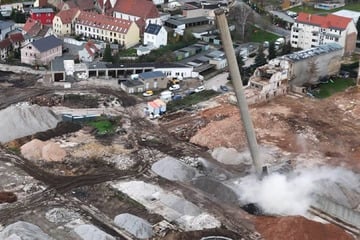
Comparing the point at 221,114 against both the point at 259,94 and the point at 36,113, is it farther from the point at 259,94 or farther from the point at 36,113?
the point at 36,113

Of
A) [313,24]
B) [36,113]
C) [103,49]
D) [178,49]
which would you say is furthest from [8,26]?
[313,24]

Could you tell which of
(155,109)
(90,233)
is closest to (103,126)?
(155,109)

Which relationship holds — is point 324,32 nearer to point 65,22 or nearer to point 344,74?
point 344,74

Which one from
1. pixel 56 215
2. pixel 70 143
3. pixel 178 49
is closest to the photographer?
pixel 56 215

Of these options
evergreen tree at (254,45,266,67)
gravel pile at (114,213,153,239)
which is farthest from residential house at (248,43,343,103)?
gravel pile at (114,213,153,239)

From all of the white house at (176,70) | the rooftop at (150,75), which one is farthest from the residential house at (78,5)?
the rooftop at (150,75)

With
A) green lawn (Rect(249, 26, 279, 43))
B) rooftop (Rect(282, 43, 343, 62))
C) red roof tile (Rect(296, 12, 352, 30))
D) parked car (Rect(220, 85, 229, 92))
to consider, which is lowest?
parked car (Rect(220, 85, 229, 92))

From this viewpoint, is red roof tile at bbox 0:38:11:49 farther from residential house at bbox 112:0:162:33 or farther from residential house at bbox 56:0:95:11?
residential house at bbox 112:0:162:33
